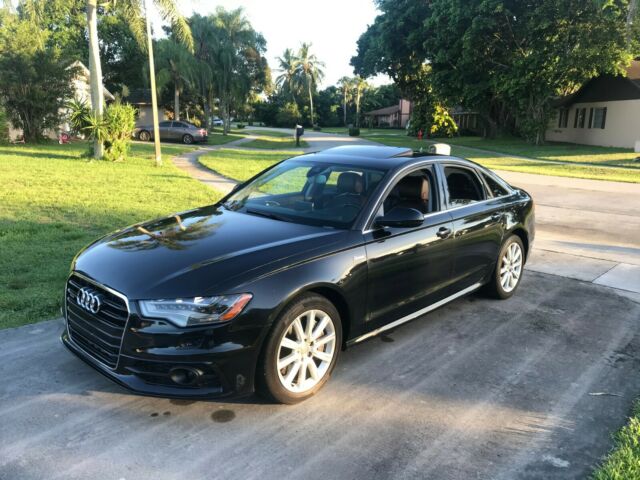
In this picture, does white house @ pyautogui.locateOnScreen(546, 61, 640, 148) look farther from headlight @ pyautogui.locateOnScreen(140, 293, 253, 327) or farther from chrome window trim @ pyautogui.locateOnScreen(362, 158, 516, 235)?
headlight @ pyautogui.locateOnScreen(140, 293, 253, 327)

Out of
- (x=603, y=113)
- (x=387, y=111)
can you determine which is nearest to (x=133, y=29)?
(x=603, y=113)

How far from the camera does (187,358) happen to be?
292 cm

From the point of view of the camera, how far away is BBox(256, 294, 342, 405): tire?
10.3 feet

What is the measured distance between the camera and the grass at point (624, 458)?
2.65 meters

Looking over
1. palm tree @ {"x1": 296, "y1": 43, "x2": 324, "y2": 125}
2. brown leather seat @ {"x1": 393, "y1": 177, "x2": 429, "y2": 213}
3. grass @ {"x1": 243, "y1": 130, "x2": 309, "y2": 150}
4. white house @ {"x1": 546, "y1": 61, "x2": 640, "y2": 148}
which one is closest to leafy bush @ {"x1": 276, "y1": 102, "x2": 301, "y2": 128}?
palm tree @ {"x1": 296, "y1": 43, "x2": 324, "y2": 125}

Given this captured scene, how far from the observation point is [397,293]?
3.96m

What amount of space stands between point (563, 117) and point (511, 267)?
38412mm

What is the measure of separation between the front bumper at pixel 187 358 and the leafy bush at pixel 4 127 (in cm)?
2332

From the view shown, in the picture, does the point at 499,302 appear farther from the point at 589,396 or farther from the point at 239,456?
the point at 239,456

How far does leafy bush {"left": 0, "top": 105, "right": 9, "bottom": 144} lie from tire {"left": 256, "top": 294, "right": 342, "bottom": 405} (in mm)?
23558

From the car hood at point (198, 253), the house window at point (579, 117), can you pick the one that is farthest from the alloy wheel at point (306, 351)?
the house window at point (579, 117)

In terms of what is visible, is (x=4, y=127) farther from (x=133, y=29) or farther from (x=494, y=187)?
(x=494, y=187)

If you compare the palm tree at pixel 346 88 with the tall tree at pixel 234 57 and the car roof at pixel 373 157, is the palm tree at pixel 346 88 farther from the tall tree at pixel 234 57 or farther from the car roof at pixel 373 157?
the car roof at pixel 373 157

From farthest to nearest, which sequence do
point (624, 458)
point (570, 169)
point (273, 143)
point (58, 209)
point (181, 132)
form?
point (273, 143)
point (181, 132)
point (570, 169)
point (58, 209)
point (624, 458)
